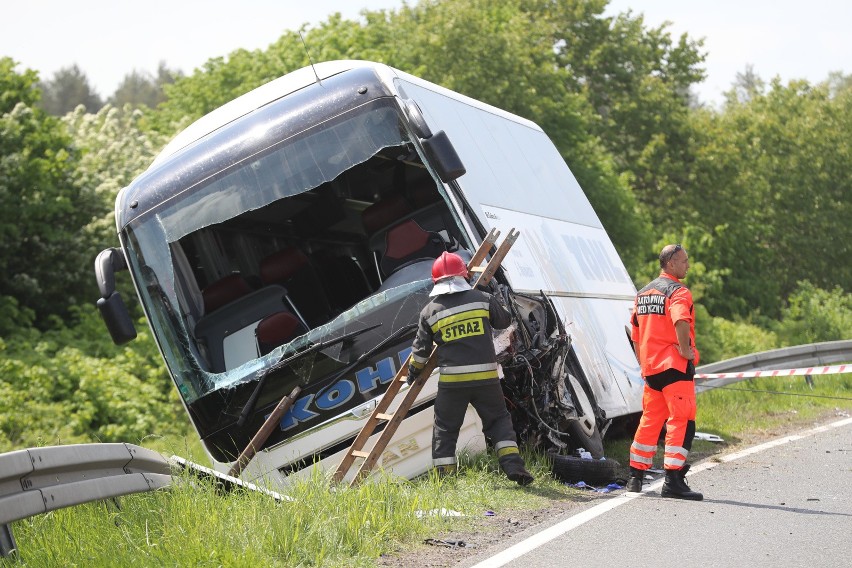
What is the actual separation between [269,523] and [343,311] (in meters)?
3.47

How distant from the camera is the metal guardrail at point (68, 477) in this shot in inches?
207

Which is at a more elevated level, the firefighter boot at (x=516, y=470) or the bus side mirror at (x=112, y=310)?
the bus side mirror at (x=112, y=310)

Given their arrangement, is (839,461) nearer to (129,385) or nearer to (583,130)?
(129,385)

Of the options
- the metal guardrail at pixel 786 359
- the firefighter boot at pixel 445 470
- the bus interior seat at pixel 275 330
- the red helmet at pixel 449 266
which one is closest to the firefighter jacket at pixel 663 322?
the red helmet at pixel 449 266

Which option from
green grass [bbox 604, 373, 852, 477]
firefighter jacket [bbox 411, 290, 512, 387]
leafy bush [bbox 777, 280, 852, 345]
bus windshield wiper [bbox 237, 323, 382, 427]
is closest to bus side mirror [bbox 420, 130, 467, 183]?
firefighter jacket [bbox 411, 290, 512, 387]

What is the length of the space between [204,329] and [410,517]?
3.62 m

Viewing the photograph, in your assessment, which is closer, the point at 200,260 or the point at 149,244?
the point at 149,244

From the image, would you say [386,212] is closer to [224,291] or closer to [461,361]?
[224,291]

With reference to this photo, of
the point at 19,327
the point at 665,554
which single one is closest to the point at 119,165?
the point at 19,327

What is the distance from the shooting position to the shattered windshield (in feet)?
28.6

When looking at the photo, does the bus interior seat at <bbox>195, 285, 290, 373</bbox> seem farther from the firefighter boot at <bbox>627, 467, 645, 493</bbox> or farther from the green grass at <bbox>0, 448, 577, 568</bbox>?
the firefighter boot at <bbox>627, 467, 645, 493</bbox>

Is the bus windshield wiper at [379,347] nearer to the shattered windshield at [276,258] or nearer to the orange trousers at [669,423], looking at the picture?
the shattered windshield at [276,258]

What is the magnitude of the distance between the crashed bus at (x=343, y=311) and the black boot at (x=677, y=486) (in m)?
1.32

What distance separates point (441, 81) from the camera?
30.9 m
